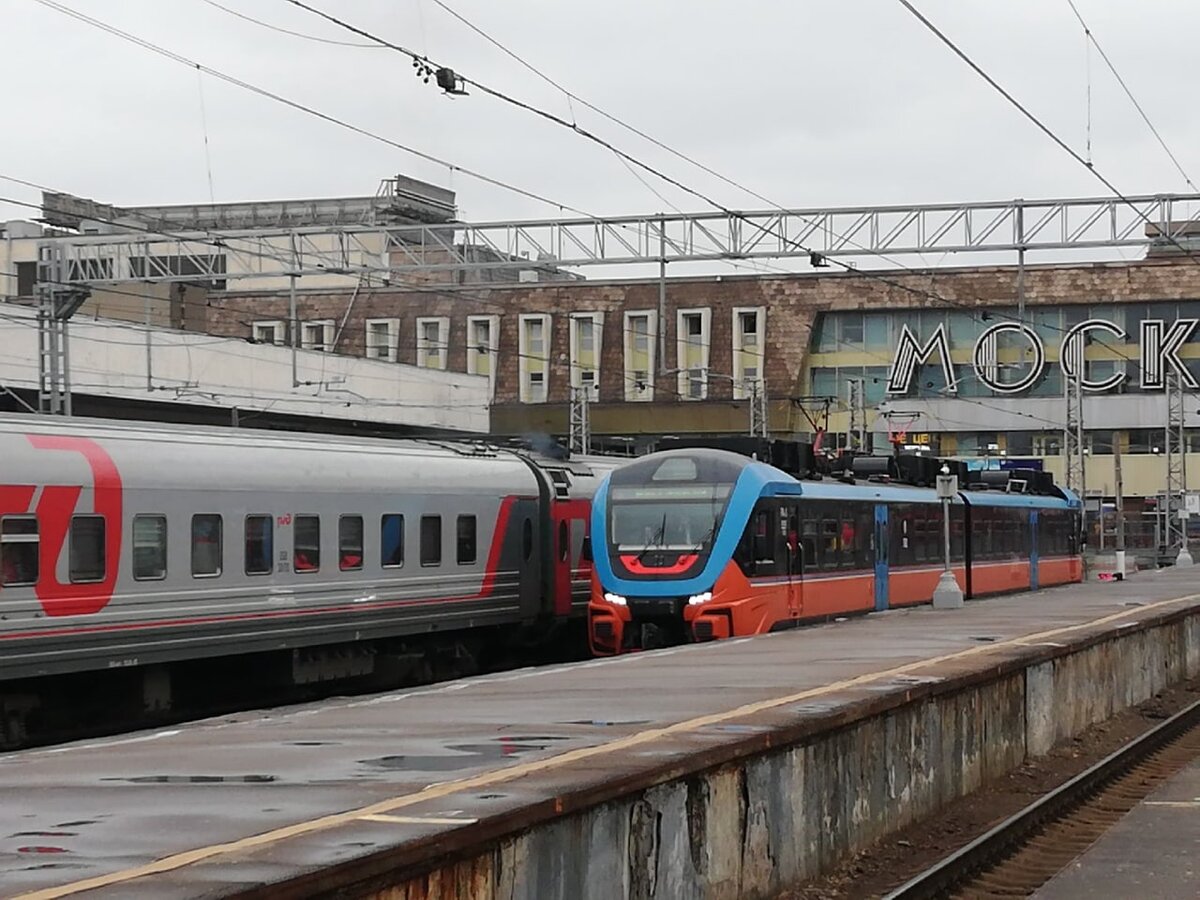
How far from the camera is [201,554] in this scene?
18.9 metres

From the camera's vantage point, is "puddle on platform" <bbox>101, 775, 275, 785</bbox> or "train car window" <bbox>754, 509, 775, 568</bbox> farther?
"train car window" <bbox>754, 509, 775, 568</bbox>

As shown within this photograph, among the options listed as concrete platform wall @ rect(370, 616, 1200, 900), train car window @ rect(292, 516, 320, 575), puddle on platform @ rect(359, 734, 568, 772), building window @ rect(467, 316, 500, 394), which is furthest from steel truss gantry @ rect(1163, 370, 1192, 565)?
puddle on platform @ rect(359, 734, 568, 772)

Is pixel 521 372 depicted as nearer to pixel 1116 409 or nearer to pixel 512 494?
pixel 1116 409

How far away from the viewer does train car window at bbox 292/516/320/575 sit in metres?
20.6

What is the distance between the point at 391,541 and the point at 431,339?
5443 centimetres

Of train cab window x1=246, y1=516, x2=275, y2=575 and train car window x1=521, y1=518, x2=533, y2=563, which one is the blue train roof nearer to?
train car window x1=521, y1=518, x2=533, y2=563

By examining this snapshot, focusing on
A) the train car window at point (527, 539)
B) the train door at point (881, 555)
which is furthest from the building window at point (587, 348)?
the train car window at point (527, 539)

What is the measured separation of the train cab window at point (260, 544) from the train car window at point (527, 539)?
635 centimetres

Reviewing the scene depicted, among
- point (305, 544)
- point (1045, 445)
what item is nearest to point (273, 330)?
point (1045, 445)


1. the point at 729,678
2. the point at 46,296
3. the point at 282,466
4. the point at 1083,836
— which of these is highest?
the point at 46,296

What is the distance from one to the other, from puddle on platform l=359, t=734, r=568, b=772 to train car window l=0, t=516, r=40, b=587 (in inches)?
266

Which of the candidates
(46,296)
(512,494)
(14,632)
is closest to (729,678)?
(14,632)

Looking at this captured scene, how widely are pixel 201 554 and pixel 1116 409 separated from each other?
6361 cm

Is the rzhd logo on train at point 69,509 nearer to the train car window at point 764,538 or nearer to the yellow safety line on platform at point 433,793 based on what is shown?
the yellow safety line on platform at point 433,793
